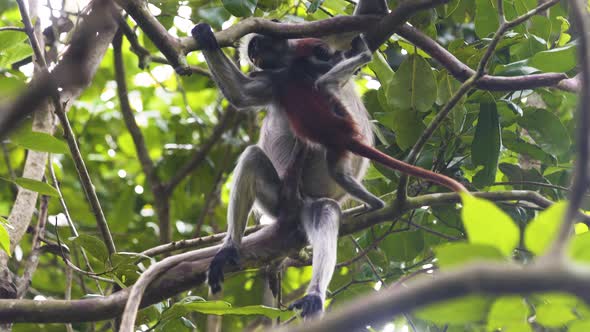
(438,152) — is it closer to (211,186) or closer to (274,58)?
(274,58)

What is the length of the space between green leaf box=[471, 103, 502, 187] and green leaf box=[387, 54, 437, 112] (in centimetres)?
33

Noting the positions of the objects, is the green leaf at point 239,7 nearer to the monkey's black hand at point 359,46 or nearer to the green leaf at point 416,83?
the monkey's black hand at point 359,46

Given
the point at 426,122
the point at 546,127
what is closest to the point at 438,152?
the point at 426,122

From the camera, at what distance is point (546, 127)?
5.00 meters

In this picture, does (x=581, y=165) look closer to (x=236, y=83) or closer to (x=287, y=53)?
(x=236, y=83)

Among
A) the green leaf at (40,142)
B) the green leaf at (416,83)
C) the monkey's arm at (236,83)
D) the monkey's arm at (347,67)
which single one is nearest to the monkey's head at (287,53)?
the monkey's arm at (236,83)

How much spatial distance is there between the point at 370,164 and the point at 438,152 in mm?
878

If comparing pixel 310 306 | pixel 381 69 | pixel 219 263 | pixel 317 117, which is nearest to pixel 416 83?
pixel 381 69

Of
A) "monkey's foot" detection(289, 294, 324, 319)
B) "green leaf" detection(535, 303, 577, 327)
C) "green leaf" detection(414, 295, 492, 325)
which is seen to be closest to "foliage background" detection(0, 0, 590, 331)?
"green leaf" detection(535, 303, 577, 327)

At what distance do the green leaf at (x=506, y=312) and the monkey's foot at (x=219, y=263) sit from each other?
3101mm

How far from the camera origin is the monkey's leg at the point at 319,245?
4.50m

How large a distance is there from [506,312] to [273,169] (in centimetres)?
393

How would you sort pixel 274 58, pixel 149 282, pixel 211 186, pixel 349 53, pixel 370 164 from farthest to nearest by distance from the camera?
pixel 211 186, pixel 370 164, pixel 274 58, pixel 349 53, pixel 149 282

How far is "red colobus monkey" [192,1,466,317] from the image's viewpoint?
15.7 feet
